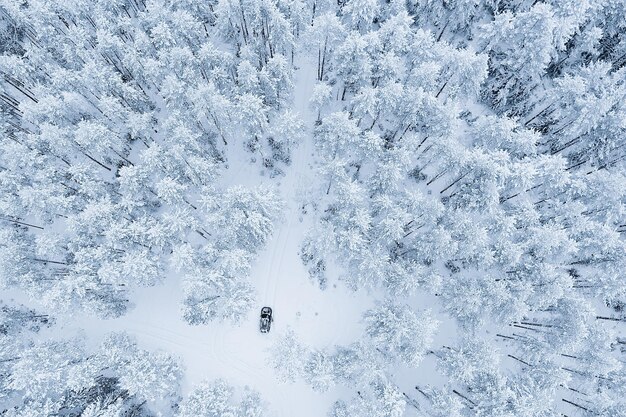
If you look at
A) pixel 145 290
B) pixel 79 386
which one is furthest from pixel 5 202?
pixel 79 386

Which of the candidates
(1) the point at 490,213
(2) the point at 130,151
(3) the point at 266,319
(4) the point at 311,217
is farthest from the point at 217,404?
(1) the point at 490,213

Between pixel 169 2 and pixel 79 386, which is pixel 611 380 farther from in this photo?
pixel 169 2

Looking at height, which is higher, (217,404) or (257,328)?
(257,328)

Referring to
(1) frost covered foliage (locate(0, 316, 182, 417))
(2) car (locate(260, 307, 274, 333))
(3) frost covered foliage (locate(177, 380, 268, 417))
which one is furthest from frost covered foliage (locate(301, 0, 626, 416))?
(1) frost covered foliage (locate(0, 316, 182, 417))

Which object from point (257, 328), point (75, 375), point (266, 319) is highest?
point (266, 319)

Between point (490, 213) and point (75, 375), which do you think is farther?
point (490, 213)

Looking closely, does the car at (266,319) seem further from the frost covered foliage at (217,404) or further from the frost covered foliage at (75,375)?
the frost covered foliage at (75,375)

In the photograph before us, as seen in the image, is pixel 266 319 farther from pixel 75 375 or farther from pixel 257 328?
pixel 75 375

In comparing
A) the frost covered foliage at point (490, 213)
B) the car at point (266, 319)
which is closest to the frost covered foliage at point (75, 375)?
the car at point (266, 319)
